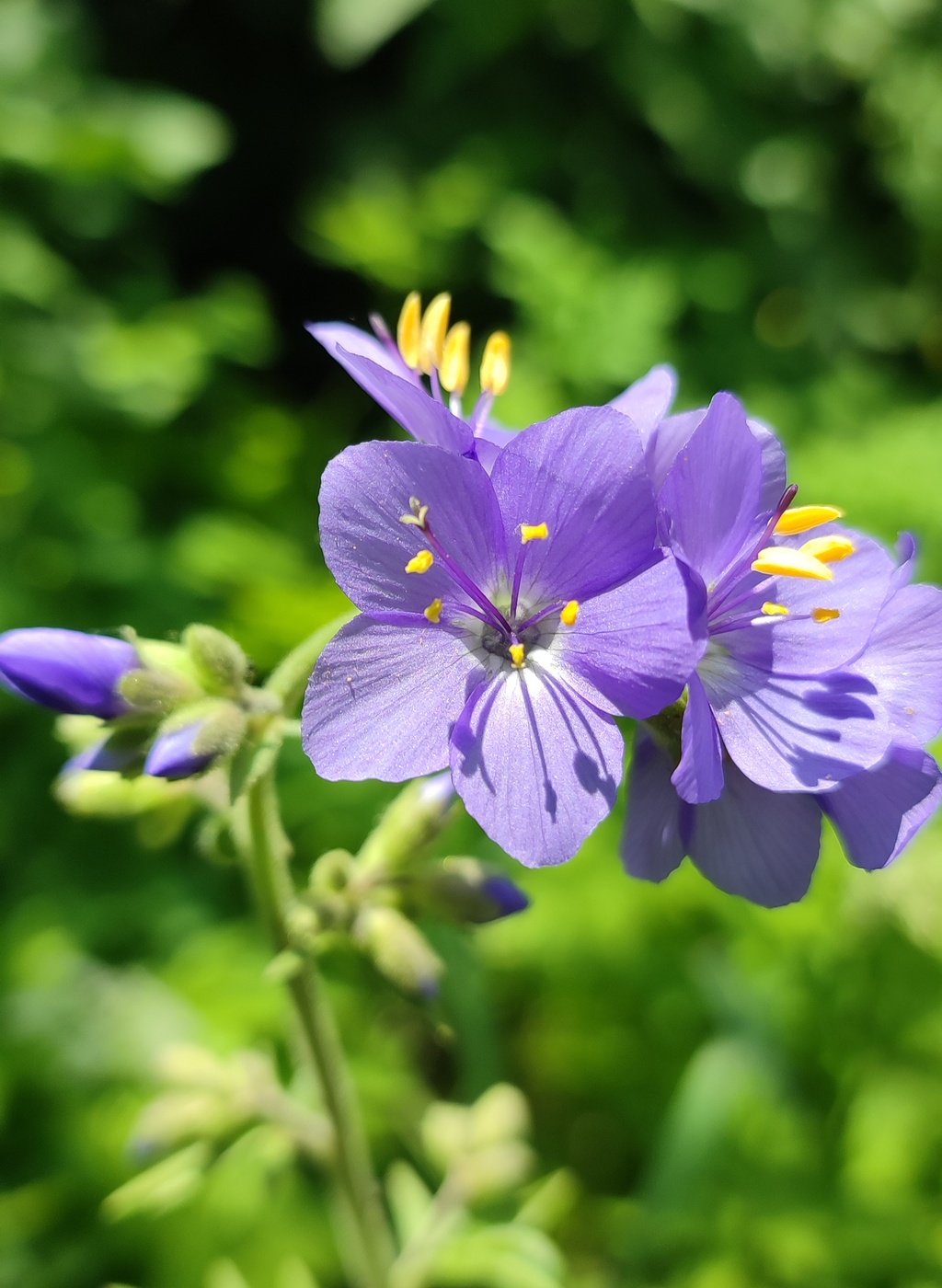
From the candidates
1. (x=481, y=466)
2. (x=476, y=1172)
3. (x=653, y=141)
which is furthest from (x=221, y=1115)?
(x=653, y=141)

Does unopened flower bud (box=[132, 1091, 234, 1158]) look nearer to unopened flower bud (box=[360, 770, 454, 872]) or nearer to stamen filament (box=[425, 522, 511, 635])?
unopened flower bud (box=[360, 770, 454, 872])

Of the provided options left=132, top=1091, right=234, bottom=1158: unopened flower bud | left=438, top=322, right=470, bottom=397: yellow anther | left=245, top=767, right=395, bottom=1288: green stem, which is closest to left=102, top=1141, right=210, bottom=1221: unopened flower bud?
left=132, top=1091, right=234, bottom=1158: unopened flower bud

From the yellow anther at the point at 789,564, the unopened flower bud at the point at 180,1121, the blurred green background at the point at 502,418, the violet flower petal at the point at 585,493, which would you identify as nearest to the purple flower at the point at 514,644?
the violet flower petal at the point at 585,493

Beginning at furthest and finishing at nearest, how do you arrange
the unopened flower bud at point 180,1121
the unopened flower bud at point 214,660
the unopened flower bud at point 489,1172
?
the unopened flower bud at point 489,1172
the unopened flower bud at point 180,1121
the unopened flower bud at point 214,660

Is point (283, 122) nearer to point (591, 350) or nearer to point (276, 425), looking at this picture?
point (276, 425)

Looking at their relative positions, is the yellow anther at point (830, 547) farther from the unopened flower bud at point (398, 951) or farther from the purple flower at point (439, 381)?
the unopened flower bud at point (398, 951)

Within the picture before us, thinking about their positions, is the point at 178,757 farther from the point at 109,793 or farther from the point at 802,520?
the point at 802,520
